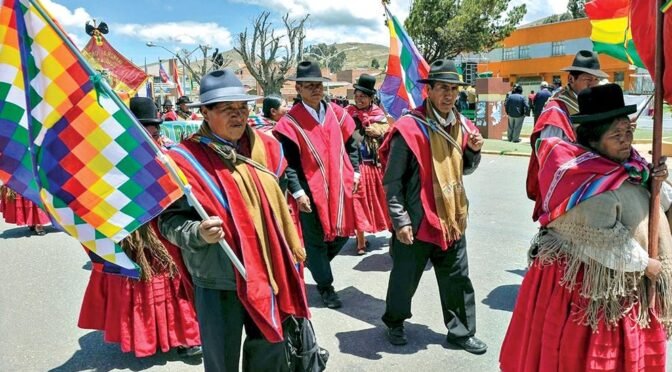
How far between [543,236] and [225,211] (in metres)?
1.67

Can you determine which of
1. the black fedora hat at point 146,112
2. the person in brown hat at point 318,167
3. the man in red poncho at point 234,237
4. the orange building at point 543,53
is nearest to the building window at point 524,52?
the orange building at point 543,53

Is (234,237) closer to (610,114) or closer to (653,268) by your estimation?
(610,114)

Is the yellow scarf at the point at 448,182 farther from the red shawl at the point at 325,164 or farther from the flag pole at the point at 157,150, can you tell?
the flag pole at the point at 157,150

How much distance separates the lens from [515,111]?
57.2 feet

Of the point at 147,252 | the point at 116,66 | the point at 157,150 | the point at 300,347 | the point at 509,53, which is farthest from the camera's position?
the point at 509,53

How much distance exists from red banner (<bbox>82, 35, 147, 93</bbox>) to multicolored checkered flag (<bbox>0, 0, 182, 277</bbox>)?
7.41m

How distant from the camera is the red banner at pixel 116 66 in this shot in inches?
371

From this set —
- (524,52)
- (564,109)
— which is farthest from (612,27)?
(524,52)

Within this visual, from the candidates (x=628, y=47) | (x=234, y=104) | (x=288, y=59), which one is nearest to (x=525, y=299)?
(x=234, y=104)

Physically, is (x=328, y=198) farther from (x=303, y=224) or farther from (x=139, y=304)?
(x=139, y=304)

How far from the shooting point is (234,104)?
9.07 feet

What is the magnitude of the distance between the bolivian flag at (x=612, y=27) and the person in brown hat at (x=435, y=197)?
1.19m

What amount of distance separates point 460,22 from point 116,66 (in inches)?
1418

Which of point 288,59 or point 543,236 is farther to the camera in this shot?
point 288,59
